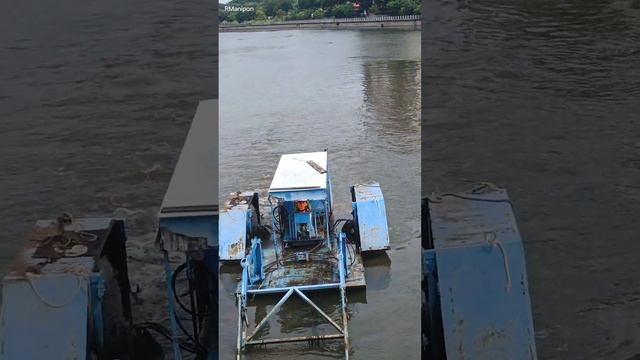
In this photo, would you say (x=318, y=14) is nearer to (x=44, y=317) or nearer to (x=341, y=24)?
(x=341, y=24)

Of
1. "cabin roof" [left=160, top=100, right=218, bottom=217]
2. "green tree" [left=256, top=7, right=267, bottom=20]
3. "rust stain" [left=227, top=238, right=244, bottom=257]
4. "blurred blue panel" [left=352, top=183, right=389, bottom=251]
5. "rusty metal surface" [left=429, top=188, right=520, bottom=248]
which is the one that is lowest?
"rust stain" [left=227, top=238, right=244, bottom=257]

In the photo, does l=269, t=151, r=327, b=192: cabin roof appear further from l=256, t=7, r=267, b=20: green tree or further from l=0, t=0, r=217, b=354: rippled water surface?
l=256, t=7, r=267, b=20: green tree

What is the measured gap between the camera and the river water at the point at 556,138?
9.32 ft

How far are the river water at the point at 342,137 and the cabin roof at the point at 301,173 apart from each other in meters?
0.63

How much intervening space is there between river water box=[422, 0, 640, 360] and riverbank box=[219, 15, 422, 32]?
7.44m

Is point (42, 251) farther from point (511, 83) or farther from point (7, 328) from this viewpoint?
point (511, 83)

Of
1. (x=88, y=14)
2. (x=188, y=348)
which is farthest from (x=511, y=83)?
(x=188, y=348)

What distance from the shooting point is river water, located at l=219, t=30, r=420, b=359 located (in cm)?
349

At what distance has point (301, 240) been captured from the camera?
12.6ft

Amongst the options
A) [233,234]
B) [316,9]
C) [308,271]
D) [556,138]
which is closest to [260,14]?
[316,9]

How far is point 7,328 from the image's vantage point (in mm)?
1101

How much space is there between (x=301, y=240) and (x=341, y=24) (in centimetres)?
1298

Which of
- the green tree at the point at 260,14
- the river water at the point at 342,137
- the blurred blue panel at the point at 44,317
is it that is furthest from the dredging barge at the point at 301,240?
the green tree at the point at 260,14

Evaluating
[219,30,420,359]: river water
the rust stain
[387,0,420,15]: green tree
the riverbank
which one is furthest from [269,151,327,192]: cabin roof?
[387,0,420,15]: green tree
